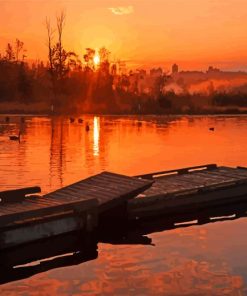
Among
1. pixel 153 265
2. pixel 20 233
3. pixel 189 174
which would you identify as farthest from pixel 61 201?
pixel 189 174

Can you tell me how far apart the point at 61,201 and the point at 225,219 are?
6.28 m

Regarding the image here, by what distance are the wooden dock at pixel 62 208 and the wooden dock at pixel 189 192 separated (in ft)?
3.10

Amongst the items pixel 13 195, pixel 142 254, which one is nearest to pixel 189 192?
pixel 142 254

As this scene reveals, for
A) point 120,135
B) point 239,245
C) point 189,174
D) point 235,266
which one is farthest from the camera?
point 120,135

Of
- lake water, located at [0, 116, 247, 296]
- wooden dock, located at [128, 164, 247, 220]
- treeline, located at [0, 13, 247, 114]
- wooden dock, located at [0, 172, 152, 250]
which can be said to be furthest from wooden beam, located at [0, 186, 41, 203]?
treeline, located at [0, 13, 247, 114]

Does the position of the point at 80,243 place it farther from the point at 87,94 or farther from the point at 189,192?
the point at 87,94

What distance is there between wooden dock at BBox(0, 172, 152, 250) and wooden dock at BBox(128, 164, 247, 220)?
0.94m

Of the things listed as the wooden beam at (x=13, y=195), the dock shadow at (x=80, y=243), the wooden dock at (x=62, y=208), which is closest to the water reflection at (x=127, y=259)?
the dock shadow at (x=80, y=243)

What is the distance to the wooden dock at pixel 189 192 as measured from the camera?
20.3m

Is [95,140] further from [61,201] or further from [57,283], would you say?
[57,283]

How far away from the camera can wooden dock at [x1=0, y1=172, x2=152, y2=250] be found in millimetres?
15844

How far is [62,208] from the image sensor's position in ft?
54.9

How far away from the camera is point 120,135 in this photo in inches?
2167

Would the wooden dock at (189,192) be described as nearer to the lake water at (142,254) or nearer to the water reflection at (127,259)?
the water reflection at (127,259)
